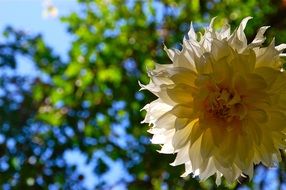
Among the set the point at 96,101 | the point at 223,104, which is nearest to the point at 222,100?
the point at 223,104

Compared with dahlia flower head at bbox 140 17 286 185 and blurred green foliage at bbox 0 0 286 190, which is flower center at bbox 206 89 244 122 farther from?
blurred green foliage at bbox 0 0 286 190

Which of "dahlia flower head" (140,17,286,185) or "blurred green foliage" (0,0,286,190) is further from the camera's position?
"blurred green foliage" (0,0,286,190)

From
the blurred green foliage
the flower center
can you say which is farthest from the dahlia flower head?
the blurred green foliage

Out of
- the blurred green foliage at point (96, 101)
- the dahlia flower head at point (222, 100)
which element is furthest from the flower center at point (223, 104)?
the blurred green foliage at point (96, 101)

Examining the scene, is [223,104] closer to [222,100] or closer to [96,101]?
[222,100]

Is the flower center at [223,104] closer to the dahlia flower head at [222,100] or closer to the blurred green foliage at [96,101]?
the dahlia flower head at [222,100]
